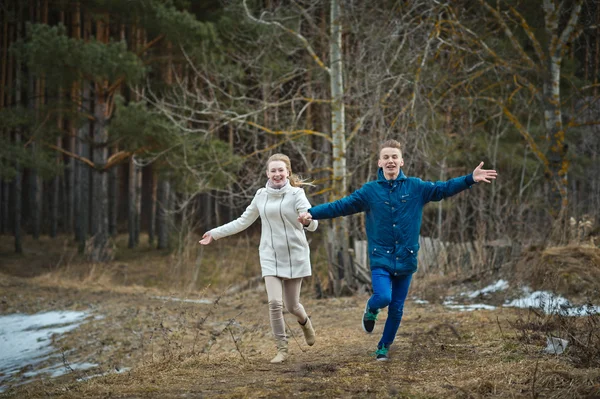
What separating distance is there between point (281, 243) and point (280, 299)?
1.59 feet

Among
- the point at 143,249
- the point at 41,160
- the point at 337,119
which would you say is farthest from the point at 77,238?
the point at 337,119

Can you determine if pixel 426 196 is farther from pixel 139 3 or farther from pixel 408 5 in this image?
pixel 139 3

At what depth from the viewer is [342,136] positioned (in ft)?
39.0

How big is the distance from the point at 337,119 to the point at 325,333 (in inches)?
191

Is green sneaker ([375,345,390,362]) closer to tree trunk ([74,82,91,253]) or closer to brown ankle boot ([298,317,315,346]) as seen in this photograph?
brown ankle boot ([298,317,315,346])

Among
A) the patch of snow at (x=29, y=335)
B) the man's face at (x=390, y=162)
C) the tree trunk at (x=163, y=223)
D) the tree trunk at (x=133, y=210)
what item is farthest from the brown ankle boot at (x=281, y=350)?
the tree trunk at (x=133, y=210)

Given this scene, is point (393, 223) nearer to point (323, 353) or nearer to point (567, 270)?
point (323, 353)

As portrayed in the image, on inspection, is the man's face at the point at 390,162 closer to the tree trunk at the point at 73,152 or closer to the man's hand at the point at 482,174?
the man's hand at the point at 482,174

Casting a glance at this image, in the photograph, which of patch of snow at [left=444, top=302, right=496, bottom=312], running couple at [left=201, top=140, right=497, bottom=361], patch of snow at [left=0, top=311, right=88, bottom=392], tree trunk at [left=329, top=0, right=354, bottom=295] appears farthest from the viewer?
tree trunk at [left=329, top=0, right=354, bottom=295]

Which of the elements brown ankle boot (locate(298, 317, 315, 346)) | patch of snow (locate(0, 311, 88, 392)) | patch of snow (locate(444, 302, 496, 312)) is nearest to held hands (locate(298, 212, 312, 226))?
brown ankle boot (locate(298, 317, 315, 346))

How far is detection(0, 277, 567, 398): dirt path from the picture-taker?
4.37 metres

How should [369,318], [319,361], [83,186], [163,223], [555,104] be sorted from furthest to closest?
[83,186]
[163,223]
[555,104]
[319,361]
[369,318]

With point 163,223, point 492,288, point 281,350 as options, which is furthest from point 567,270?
point 163,223

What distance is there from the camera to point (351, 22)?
11.8 metres
